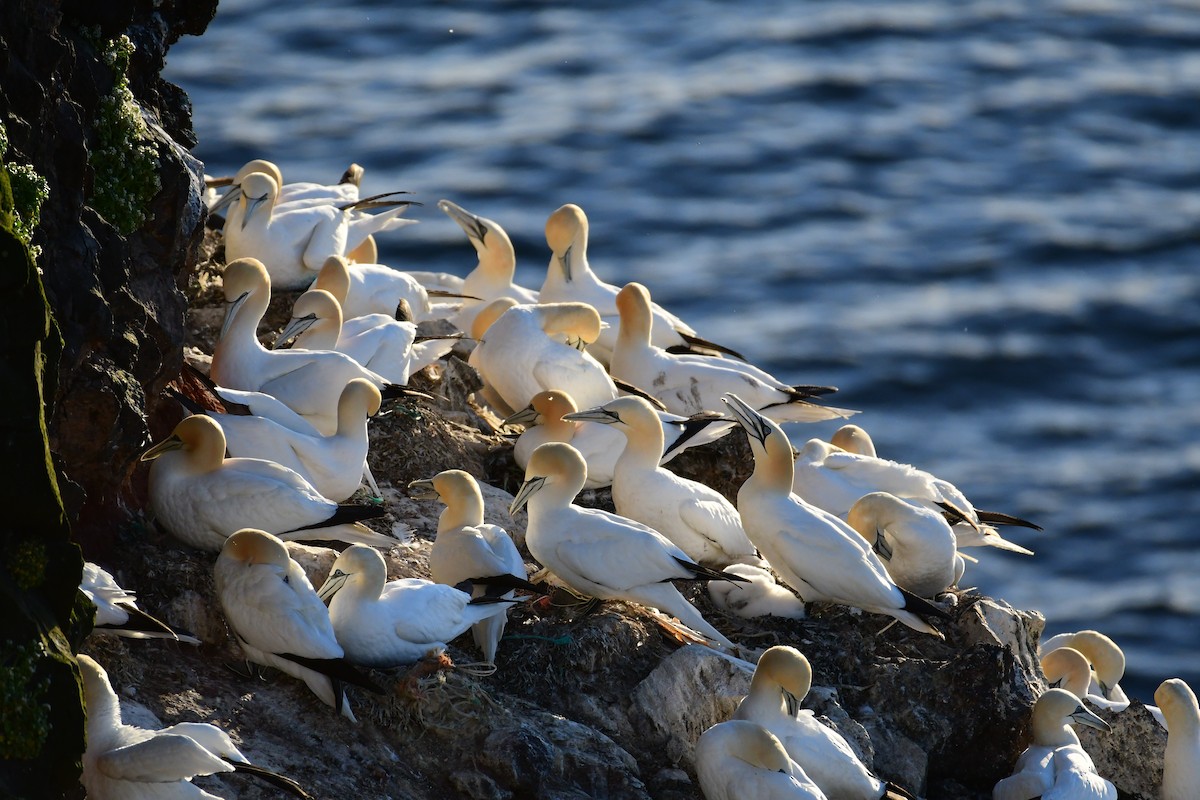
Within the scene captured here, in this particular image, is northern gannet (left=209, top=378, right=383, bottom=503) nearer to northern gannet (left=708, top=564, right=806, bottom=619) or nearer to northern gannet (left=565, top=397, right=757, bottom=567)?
northern gannet (left=565, top=397, right=757, bottom=567)

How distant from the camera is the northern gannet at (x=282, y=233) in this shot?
36.9 feet

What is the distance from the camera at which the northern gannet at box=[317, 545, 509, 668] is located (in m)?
7.38

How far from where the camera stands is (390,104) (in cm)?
2342

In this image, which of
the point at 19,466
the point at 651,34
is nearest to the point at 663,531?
the point at 19,466

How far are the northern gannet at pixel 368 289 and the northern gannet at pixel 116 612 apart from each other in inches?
162

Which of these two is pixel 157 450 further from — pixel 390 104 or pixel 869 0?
pixel 869 0

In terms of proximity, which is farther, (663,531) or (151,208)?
(663,531)

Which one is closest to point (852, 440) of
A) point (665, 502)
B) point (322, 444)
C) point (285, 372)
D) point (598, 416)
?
point (598, 416)

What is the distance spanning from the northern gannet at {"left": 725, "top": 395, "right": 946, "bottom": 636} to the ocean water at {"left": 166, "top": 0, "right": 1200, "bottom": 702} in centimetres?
750

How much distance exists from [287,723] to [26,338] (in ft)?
7.19

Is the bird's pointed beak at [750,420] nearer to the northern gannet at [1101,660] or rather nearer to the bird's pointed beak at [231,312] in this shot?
the northern gannet at [1101,660]

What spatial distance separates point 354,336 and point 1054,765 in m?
4.33

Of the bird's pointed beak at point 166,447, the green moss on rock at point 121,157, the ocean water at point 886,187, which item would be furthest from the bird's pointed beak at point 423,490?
the ocean water at point 886,187

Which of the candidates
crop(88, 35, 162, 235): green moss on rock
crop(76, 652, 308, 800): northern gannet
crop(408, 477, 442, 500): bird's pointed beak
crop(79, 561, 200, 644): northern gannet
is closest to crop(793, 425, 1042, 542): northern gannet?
crop(408, 477, 442, 500): bird's pointed beak
